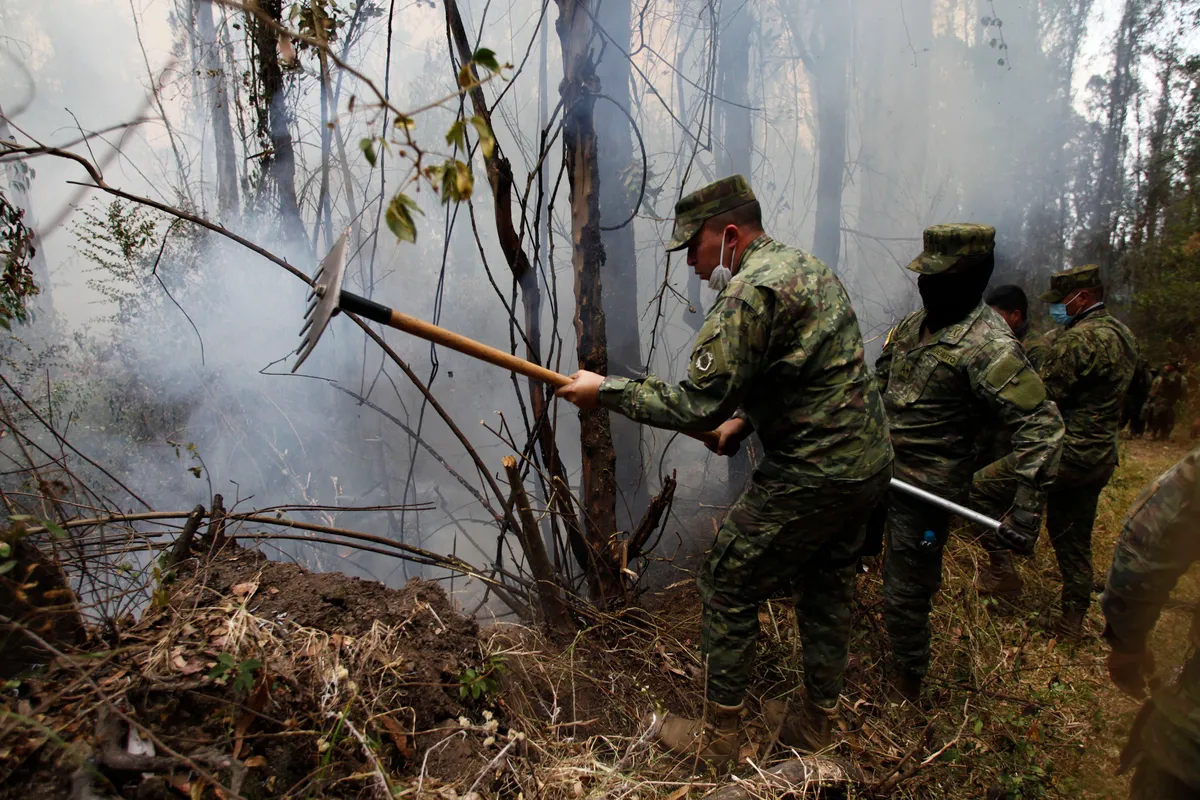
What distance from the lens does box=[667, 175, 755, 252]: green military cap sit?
2506 mm

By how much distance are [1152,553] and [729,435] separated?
4.76 ft

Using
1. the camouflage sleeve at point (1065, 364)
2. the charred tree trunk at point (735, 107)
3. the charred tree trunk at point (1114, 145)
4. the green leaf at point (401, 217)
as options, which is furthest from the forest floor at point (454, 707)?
the charred tree trunk at point (1114, 145)

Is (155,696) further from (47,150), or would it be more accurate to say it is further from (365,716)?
(47,150)

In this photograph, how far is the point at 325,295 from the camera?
2.17 metres

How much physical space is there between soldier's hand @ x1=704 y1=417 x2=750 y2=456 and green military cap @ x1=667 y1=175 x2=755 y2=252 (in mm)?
817

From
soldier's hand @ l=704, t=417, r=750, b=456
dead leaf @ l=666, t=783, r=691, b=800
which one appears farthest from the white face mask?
dead leaf @ l=666, t=783, r=691, b=800

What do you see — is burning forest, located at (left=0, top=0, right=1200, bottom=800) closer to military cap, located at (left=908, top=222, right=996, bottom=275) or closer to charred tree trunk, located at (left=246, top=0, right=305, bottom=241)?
charred tree trunk, located at (left=246, top=0, right=305, bottom=241)

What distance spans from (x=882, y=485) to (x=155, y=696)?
2.49 meters

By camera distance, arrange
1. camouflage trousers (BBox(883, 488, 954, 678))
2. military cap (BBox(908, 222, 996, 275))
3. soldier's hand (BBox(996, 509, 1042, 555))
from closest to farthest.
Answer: soldier's hand (BBox(996, 509, 1042, 555)) → military cap (BBox(908, 222, 996, 275)) → camouflage trousers (BBox(883, 488, 954, 678))

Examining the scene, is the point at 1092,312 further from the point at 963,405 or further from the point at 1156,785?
the point at 1156,785

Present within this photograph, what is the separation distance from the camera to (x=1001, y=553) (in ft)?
14.6

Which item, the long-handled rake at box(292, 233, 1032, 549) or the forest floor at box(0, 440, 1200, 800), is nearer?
the forest floor at box(0, 440, 1200, 800)

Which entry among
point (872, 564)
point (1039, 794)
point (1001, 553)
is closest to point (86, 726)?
point (1039, 794)

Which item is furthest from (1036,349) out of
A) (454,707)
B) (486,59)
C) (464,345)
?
(486,59)
